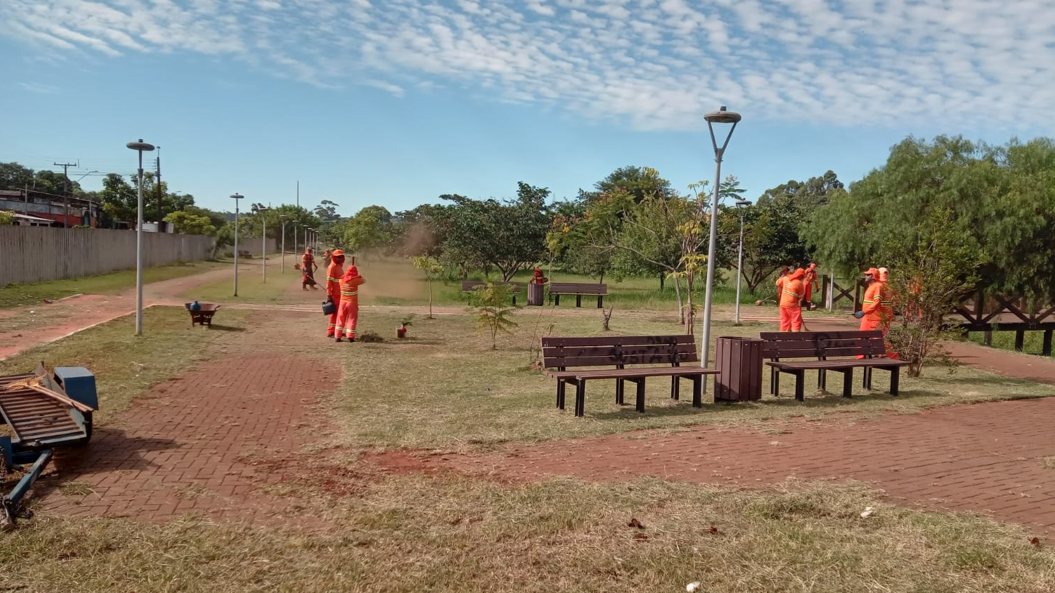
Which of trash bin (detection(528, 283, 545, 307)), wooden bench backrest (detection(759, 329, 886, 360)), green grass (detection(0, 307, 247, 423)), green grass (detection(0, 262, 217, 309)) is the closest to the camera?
green grass (detection(0, 307, 247, 423))

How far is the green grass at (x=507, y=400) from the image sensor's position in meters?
6.93

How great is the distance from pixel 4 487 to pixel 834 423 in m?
7.13

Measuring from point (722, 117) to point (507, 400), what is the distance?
157 inches

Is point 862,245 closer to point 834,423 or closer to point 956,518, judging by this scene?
point 834,423

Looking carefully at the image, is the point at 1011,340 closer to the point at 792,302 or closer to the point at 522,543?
the point at 792,302

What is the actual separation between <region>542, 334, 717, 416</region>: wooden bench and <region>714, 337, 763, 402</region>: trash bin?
15.7 inches

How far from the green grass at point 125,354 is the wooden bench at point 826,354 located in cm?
723

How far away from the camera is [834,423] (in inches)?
301

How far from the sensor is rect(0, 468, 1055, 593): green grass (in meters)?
3.67

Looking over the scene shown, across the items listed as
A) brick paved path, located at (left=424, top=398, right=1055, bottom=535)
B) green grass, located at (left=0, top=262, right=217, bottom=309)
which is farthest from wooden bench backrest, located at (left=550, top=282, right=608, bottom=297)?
→ brick paved path, located at (left=424, top=398, right=1055, bottom=535)

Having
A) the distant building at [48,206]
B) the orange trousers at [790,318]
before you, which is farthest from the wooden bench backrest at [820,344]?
the distant building at [48,206]

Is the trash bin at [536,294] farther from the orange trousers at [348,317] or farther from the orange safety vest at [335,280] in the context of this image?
the orange trousers at [348,317]

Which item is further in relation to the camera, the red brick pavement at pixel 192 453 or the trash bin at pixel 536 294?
the trash bin at pixel 536 294

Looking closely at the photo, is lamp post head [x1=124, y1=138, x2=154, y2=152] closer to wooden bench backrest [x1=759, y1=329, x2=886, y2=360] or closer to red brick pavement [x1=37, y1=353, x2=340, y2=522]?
red brick pavement [x1=37, y1=353, x2=340, y2=522]
